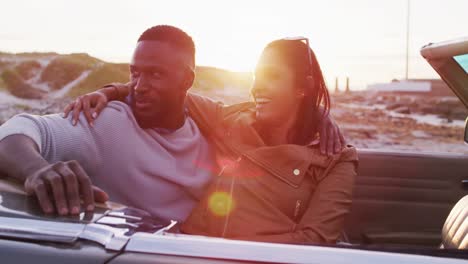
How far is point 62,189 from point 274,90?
1325 millimetres

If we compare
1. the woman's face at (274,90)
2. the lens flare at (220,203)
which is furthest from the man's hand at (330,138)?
the lens flare at (220,203)

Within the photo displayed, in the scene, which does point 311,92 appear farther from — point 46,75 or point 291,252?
point 46,75

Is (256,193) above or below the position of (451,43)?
below

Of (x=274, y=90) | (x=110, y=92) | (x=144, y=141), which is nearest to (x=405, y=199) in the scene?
(x=274, y=90)

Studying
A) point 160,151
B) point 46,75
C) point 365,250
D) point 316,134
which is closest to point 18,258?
point 365,250

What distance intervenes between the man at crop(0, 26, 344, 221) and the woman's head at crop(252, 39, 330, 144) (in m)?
0.40

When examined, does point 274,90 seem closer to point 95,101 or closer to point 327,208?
point 327,208

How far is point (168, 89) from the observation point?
9.39 feet

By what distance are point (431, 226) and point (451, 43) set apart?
4.20ft

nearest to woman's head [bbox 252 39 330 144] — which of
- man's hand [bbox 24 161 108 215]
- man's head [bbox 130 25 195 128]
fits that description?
man's head [bbox 130 25 195 128]

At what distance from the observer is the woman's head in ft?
9.32

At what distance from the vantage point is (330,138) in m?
2.81

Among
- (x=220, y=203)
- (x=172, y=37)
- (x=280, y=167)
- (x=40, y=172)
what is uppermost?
(x=172, y=37)

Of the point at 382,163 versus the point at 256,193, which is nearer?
the point at 256,193
